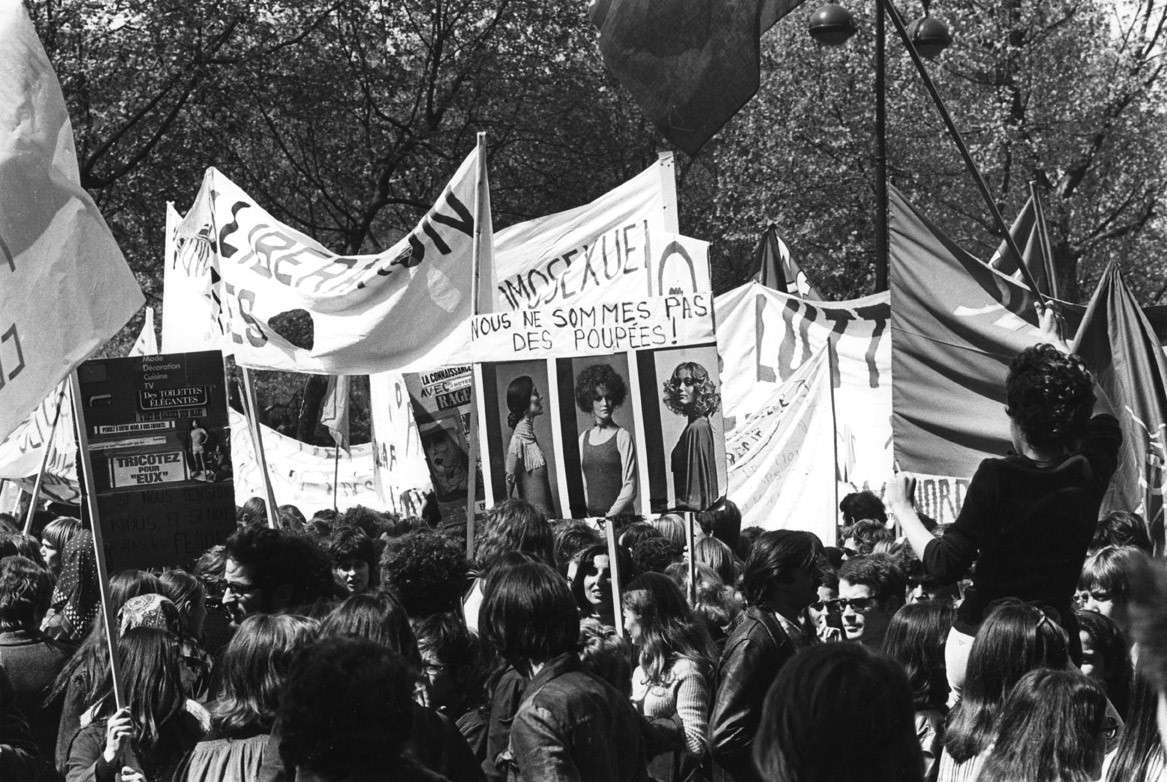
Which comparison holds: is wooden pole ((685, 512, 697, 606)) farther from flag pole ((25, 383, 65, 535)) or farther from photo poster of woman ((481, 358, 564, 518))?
flag pole ((25, 383, 65, 535))

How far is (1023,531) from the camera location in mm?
4277

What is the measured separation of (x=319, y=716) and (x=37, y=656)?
318 cm

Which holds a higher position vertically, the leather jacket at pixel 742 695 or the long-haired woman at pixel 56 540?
the long-haired woman at pixel 56 540

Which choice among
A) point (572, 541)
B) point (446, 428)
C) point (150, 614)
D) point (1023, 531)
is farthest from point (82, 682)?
point (446, 428)

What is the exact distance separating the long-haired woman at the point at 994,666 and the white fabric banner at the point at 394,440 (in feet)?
35.9

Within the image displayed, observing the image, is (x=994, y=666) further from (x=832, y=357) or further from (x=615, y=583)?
(x=832, y=357)

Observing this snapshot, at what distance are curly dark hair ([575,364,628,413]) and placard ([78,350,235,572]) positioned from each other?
1713 millimetres

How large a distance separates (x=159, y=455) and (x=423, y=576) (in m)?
1.56

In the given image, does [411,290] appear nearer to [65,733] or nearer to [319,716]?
[65,733]

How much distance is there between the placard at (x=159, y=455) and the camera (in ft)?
19.3

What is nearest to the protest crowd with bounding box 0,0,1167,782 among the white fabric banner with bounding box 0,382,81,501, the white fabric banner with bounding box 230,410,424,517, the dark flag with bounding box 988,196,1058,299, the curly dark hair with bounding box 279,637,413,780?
the curly dark hair with bounding box 279,637,413,780

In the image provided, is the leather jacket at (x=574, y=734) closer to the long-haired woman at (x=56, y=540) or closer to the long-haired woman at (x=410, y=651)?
the long-haired woman at (x=410, y=651)

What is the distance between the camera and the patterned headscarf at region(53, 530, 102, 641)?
6598mm

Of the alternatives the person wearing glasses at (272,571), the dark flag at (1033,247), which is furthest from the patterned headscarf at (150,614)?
the dark flag at (1033,247)
